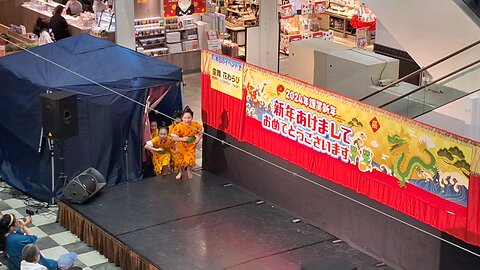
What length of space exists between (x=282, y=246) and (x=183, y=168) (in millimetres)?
2402

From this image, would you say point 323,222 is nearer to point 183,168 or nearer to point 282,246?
point 282,246

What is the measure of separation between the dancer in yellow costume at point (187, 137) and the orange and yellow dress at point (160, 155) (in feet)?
0.55

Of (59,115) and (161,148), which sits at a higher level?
(59,115)

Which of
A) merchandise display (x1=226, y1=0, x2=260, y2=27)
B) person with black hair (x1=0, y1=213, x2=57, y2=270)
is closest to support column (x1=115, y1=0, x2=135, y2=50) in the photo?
merchandise display (x1=226, y1=0, x2=260, y2=27)

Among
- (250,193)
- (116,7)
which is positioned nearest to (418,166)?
(250,193)

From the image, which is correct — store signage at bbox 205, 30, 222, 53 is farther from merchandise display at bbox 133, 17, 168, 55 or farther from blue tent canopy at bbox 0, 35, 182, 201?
blue tent canopy at bbox 0, 35, 182, 201

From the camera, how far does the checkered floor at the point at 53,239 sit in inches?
404

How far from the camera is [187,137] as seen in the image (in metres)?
11.4

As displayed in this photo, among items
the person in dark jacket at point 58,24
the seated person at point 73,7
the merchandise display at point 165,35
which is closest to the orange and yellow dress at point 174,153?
the merchandise display at point 165,35

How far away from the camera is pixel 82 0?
18109mm

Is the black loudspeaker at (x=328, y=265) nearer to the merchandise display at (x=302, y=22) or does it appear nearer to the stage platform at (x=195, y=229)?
the stage platform at (x=195, y=229)

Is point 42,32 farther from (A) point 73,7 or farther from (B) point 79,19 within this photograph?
(A) point 73,7

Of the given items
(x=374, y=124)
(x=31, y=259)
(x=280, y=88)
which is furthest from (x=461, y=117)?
(x=31, y=259)

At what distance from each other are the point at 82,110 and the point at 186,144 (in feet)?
4.27
